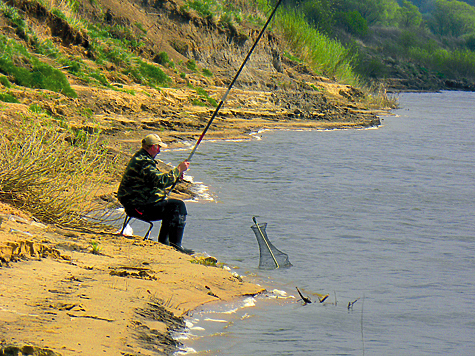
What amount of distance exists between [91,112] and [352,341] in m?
11.4

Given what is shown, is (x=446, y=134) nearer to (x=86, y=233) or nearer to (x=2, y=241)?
(x=86, y=233)

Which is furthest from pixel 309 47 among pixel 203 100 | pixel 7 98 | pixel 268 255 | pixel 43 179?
pixel 43 179

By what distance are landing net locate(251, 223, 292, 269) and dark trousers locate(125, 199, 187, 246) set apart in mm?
895

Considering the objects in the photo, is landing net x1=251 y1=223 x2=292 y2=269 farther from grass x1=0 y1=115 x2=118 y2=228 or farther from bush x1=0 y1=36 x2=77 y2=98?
bush x1=0 y1=36 x2=77 y2=98

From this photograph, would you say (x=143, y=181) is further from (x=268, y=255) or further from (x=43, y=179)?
(x=268, y=255)

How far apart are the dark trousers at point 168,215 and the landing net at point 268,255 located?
89cm

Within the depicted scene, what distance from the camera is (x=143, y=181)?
7.14m

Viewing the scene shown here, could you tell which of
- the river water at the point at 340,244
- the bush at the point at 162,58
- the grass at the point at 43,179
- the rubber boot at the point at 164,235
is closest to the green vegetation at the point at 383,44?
the bush at the point at 162,58

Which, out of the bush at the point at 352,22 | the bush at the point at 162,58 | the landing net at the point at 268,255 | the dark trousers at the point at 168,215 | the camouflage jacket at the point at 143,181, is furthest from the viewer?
the bush at the point at 352,22

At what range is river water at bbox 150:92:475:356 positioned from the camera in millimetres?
5555

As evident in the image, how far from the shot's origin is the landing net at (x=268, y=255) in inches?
297

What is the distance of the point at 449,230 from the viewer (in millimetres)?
9836

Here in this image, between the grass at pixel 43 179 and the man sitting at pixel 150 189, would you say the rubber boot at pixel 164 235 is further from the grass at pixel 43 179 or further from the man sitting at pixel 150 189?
the grass at pixel 43 179

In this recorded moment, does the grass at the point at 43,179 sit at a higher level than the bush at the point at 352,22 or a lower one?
higher
